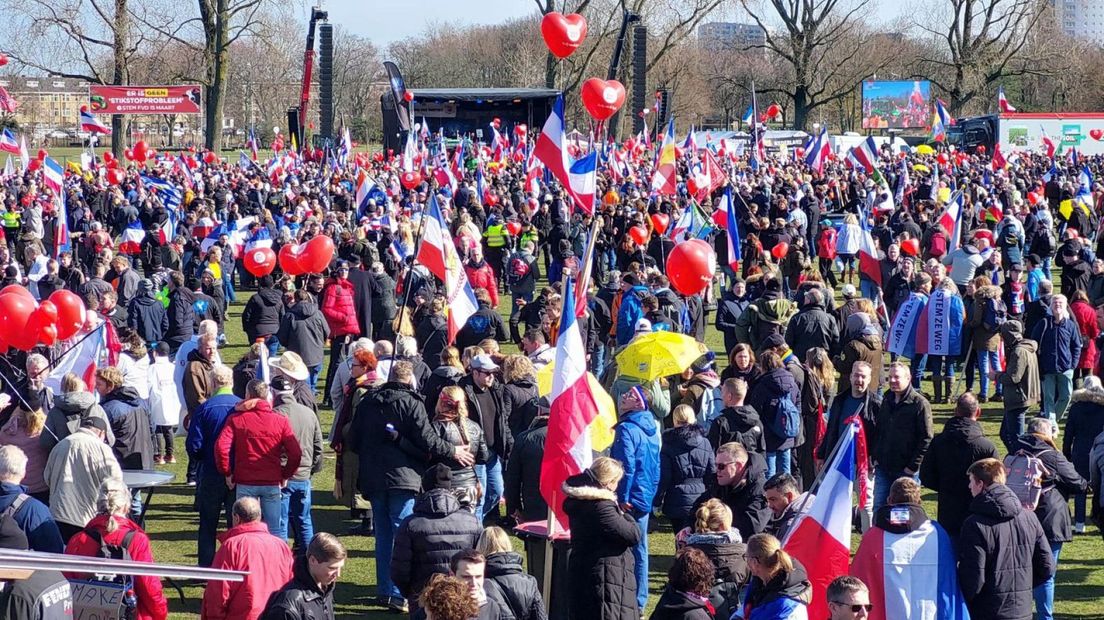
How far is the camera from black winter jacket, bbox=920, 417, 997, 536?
7.96m

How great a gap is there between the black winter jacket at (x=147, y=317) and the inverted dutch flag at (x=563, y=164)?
13.4ft

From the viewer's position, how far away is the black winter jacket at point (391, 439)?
8.00 metres

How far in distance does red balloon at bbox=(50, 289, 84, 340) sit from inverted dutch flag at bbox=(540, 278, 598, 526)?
18.1 feet

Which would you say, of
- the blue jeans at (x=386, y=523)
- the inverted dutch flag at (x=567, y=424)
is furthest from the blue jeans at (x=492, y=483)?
the inverted dutch flag at (x=567, y=424)

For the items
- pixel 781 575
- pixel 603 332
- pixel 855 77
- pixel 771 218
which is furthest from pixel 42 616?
pixel 855 77

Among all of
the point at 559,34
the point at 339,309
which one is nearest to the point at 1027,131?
the point at 559,34

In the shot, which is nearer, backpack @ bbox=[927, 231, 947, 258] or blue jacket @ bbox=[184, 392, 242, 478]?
blue jacket @ bbox=[184, 392, 242, 478]

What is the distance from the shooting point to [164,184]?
27.1 metres

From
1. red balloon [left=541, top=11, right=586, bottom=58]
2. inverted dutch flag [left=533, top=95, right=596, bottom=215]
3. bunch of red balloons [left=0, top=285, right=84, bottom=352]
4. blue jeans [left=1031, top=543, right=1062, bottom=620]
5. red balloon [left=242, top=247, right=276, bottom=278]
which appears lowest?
blue jeans [left=1031, top=543, right=1062, bottom=620]

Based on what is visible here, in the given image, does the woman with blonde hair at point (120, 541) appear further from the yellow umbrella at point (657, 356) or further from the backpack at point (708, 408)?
the backpack at point (708, 408)

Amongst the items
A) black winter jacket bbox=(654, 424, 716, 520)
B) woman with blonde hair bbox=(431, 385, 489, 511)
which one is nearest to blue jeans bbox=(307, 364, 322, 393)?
woman with blonde hair bbox=(431, 385, 489, 511)

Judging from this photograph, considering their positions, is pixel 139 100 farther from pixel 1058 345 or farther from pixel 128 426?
pixel 128 426

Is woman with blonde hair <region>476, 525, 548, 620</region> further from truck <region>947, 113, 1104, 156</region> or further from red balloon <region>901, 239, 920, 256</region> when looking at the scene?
truck <region>947, 113, 1104, 156</region>

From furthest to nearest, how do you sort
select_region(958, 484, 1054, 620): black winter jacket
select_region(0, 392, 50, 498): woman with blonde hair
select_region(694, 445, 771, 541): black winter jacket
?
select_region(0, 392, 50, 498): woman with blonde hair, select_region(694, 445, 771, 541): black winter jacket, select_region(958, 484, 1054, 620): black winter jacket
